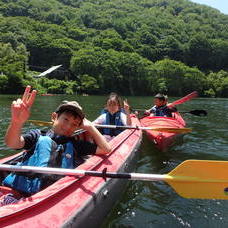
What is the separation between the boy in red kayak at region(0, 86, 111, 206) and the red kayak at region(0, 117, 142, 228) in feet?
0.62

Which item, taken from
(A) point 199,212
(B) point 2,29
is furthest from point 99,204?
(B) point 2,29

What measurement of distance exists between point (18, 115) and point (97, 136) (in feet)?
4.32

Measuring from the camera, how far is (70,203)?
3.21m

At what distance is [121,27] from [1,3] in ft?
128

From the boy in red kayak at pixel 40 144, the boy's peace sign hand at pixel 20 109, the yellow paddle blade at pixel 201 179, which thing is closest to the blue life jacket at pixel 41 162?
the boy in red kayak at pixel 40 144

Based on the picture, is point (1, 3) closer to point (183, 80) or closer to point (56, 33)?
point (56, 33)

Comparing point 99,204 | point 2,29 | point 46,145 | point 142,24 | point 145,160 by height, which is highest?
point 142,24

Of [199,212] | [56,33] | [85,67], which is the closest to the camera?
[199,212]

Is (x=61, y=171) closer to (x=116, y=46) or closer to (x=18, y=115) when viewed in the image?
(x=18, y=115)

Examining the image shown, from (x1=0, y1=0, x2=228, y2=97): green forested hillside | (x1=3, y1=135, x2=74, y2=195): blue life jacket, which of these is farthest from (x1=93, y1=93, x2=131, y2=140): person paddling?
(x1=0, y1=0, x2=228, y2=97): green forested hillside

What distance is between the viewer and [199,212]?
15.9 ft

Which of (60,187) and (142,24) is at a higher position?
(142,24)

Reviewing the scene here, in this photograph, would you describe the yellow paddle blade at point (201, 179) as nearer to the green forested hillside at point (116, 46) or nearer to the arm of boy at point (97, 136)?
the arm of boy at point (97, 136)

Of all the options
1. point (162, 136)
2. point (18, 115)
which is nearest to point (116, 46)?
point (162, 136)
